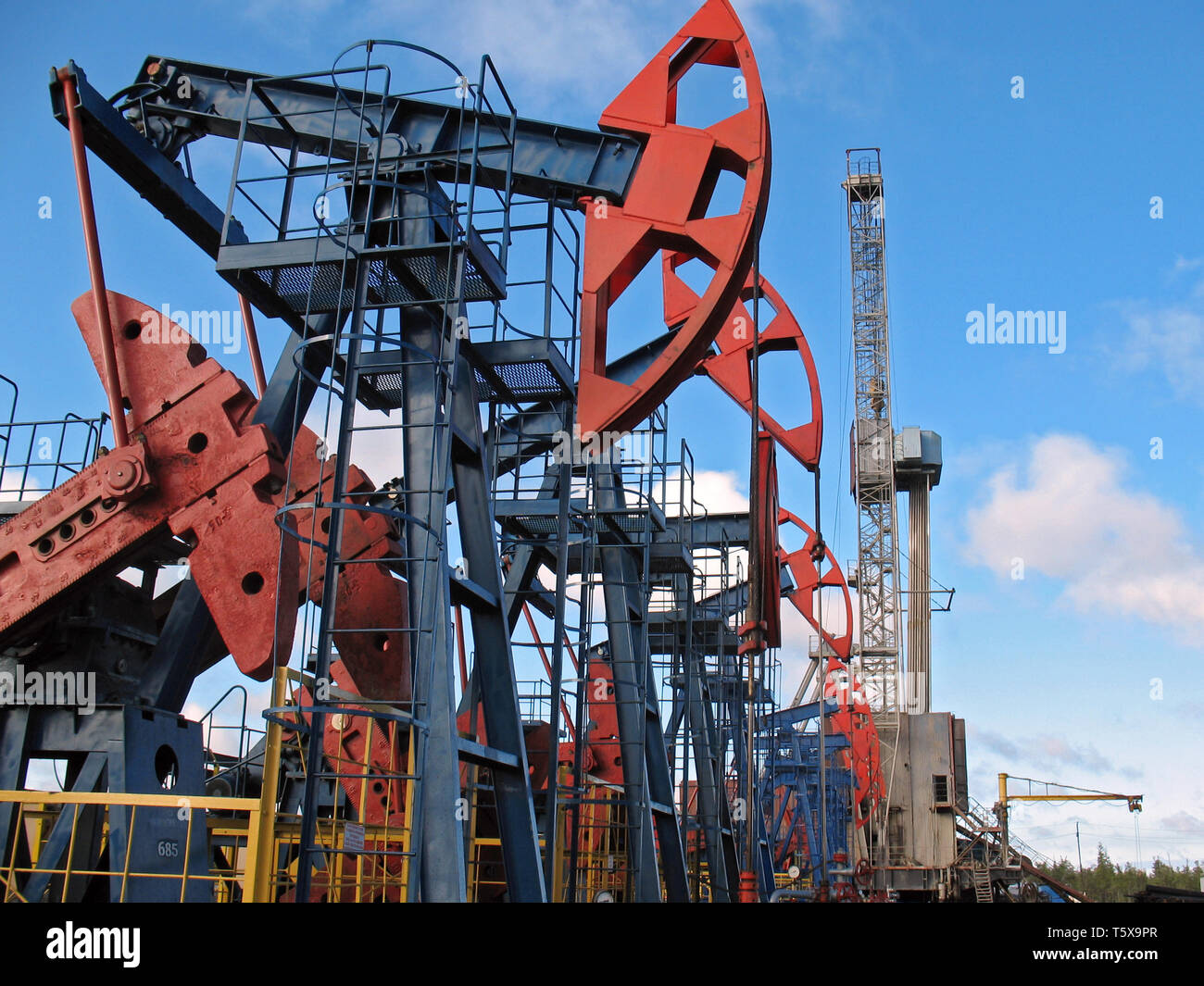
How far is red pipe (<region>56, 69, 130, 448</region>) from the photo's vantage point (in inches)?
312

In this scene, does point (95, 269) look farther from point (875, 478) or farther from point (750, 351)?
Result: point (875, 478)

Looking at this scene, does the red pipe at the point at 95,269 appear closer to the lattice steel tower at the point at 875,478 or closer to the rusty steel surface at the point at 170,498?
the rusty steel surface at the point at 170,498

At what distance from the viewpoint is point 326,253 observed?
7.42m

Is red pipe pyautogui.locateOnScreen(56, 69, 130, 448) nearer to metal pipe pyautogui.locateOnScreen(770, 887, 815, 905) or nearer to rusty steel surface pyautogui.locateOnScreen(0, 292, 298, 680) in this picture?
rusty steel surface pyautogui.locateOnScreen(0, 292, 298, 680)

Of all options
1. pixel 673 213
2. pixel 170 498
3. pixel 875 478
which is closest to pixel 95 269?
pixel 170 498

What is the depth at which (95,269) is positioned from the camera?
26.8 feet

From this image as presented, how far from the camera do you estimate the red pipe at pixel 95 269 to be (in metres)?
7.93

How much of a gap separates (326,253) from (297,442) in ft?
9.63

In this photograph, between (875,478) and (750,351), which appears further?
(875,478)

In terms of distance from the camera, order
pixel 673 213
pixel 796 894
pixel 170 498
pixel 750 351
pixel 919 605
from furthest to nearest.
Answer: pixel 919 605, pixel 796 894, pixel 750 351, pixel 673 213, pixel 170 498

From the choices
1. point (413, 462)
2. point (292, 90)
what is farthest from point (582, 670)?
point (292, 90)

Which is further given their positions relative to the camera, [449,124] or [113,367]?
[449,124]

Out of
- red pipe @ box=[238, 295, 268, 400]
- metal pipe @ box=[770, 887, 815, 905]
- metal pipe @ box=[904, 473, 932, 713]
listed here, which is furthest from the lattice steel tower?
red pipe @ box=[238, 295, 268, 400]
